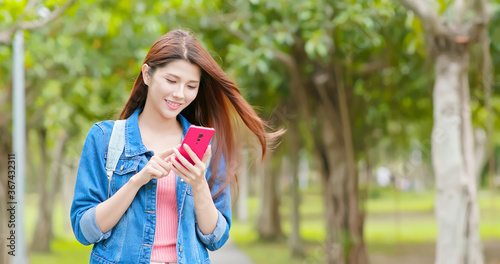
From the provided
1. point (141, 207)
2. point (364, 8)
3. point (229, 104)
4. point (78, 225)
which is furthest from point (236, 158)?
point (364, 8)

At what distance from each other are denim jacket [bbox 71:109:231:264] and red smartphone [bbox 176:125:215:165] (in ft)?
0.55

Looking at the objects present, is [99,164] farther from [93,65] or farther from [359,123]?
[359,123]

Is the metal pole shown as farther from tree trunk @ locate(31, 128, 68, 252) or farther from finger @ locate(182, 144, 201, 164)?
tree trunk @ locate(31, 128, 68, 252)

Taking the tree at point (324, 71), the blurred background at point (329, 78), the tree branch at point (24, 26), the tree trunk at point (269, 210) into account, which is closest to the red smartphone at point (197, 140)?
the blurred background at point (329, 78)

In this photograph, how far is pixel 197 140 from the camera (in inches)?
91.5

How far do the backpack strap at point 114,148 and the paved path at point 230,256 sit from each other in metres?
11.3

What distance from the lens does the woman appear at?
233 cm

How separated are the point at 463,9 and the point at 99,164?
181 inches

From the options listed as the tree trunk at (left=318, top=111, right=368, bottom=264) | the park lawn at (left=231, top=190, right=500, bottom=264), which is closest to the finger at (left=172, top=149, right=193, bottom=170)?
the park lawn at (left=231, top=190, right=500, bottom=264)

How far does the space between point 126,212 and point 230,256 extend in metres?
12.8

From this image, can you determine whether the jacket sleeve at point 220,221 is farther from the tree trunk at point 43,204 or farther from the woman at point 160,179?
the tree trunk at point 43,204

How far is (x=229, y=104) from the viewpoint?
110 inches

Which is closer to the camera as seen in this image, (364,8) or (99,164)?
(99,164)

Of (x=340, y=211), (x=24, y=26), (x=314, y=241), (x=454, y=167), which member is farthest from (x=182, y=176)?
(x=314, y=241)
